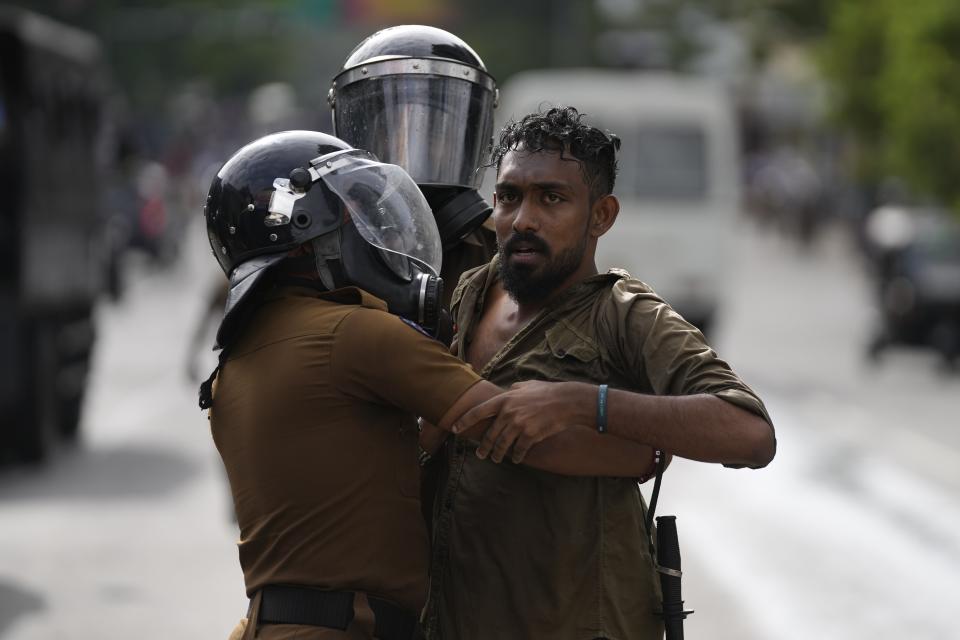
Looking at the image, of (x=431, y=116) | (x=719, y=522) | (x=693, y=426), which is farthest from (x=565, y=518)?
(x=719, y=522)

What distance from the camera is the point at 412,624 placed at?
10.9 ft

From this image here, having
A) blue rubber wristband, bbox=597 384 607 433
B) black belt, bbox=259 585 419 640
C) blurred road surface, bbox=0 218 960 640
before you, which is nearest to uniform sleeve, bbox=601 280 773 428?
blue rubber wristband, bbox=597 384 607 433

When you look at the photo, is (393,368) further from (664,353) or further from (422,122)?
(422,122)

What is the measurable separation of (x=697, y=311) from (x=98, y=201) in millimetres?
8284

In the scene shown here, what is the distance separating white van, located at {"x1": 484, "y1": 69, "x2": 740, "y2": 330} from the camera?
21.1 metres

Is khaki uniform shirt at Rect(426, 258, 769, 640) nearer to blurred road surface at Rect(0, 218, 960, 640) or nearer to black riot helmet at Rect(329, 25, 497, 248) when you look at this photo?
black riot helmet at Rect(329, 25, 497, 248)

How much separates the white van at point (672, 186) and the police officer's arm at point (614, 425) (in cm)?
1774

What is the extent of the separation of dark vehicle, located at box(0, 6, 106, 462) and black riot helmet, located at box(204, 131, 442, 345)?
879cm

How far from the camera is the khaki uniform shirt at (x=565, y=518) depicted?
332 centimetres

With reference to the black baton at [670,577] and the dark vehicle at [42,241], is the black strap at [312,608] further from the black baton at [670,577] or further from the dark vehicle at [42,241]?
the dark vehicle at [42,241]

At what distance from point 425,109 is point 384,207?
73 centimetres

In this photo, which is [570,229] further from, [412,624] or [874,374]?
[874,374]

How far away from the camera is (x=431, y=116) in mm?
4113

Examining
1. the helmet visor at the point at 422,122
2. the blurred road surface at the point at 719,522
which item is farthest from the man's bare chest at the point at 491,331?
the blurred road surface at the point at 719,522
